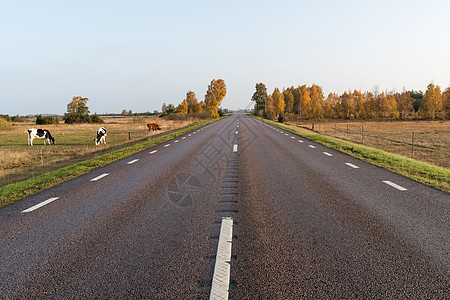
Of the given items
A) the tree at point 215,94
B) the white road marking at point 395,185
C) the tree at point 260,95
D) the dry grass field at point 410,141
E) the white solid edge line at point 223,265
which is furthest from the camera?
the tree at point 260,95

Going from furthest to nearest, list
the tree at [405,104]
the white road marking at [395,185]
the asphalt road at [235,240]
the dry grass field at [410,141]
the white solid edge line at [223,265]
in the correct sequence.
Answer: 1. the tree at [405,104]
2. the dry grass field at [410,141]
3. the white road marking at [395,185]
4. the asphalt road at [235,240]
5. the white solid edge line at [223,265]

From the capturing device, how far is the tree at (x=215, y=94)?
7106cm

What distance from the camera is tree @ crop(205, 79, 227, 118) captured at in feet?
233

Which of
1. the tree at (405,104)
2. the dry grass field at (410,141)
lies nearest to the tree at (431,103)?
the tree at (405,104)

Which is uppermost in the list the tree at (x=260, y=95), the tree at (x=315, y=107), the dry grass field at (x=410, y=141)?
the tree at (x=260, y=95)

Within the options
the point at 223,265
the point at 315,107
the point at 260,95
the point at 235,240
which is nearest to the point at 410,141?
the point at 235,240

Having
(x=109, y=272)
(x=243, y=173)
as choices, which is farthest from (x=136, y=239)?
(x=243, y=173)

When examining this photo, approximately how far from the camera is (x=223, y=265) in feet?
9.68

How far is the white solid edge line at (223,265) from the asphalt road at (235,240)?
0.06 metres

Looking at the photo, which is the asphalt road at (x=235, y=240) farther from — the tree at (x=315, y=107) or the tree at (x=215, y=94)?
the tree at (x=315, y=107)

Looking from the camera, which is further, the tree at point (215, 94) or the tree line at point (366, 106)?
the tree line at point (366, 106)

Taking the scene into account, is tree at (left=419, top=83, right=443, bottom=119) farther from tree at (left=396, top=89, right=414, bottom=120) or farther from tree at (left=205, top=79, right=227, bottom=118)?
tree at (left=205, top=79, right=227, bottom=118)

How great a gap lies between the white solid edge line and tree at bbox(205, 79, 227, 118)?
69124mm

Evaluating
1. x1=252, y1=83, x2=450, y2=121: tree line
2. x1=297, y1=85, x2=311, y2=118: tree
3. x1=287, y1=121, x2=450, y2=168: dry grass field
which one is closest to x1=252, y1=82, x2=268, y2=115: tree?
x1=252, y1=83, x2=450, y2=121: tree line
